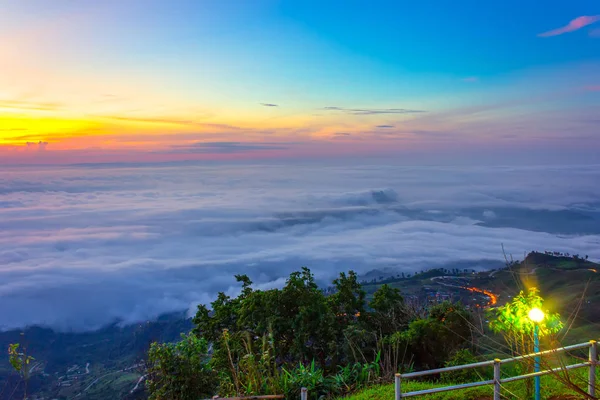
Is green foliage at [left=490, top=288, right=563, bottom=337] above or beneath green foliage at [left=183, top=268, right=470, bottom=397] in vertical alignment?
above

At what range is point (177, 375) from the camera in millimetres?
8094

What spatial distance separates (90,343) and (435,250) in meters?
85.5

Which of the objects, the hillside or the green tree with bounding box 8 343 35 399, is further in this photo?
the hillside

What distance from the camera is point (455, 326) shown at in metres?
11.9

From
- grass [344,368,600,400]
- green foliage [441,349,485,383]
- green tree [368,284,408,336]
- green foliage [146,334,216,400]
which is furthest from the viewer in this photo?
green tree [368,284,408,336]

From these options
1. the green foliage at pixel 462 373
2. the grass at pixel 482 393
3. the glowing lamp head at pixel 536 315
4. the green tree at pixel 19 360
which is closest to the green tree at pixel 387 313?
the green foliage at pixel 462 373

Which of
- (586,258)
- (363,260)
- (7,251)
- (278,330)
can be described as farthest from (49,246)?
(278,330)

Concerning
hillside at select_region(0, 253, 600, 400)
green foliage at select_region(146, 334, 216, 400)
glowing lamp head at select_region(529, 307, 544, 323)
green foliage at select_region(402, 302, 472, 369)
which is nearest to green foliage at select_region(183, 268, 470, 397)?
green foliage at select_region(402, 302, 472, 369)

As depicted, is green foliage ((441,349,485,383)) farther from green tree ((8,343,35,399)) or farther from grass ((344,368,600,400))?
green tree ((8,343,35,399))

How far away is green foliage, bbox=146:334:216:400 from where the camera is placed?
803cm

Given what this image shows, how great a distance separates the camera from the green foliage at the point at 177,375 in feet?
26.3

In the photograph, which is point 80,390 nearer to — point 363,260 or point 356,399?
point 356,399

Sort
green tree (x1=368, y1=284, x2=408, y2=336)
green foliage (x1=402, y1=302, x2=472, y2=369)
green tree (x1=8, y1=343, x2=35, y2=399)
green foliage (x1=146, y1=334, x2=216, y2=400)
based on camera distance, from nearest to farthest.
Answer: green tree (x1=8, y1=343, x2=35, y2=399), green foliage (x1=146, y1=334, x2=216, y2=400), green foliage (x1=402, y1=302, x2=472, y2=369), green tree (x1=368, y1=284, x2=408, y2=336)

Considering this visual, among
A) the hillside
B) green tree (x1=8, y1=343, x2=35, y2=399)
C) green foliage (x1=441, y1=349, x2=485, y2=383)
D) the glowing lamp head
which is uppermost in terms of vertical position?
the glowing lamp head
